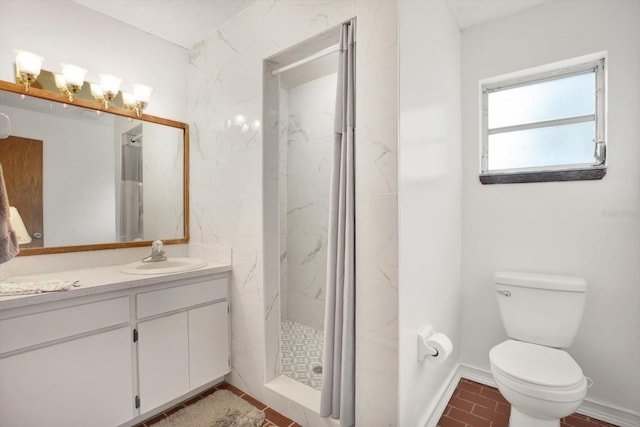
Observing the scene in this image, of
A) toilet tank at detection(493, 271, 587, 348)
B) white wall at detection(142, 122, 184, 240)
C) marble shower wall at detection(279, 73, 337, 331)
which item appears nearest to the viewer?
toilet tank at detection(493, 271, 587, 348)

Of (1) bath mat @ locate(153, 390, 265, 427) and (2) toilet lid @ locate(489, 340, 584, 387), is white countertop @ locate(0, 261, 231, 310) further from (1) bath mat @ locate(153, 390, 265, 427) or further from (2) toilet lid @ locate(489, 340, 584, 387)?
(2) toilet lid @ locate(489, 340, 584, 387)

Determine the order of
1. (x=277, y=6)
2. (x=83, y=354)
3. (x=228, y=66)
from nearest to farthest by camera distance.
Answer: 1. (x=83, y=354)
2. (x=277, y=6)
3. (x=228, y=66)

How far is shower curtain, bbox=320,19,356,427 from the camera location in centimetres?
156

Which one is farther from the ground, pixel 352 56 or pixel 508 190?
pixel 352 56

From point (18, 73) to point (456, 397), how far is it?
340 centimetres

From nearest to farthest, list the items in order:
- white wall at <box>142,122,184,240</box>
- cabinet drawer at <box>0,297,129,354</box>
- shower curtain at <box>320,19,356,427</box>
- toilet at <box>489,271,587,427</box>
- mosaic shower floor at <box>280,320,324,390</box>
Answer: cabinet drawer at <box>0,297,129,354</box> < toilet at <box>489,271,587,427</box> < shower curtain at <box>320,19,356,427</box> < mosaic shower floor at <box>280,320,324,390</box> < white wall at <box>142,122,184,240</box>

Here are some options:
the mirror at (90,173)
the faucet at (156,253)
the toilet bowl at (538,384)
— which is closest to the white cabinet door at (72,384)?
the faucet at (156,253)

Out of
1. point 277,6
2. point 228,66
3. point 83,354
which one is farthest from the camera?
point 228,66

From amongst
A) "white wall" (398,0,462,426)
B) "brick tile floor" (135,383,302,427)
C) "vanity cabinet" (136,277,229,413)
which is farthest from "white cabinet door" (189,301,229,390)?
"white wall" (398,0,462,426)

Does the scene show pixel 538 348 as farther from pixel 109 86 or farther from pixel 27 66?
pixel 27 66

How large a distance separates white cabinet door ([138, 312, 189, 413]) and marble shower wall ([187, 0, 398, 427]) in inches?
14.6

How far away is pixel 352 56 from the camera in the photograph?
5.28 feet

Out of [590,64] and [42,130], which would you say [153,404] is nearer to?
[42,130]

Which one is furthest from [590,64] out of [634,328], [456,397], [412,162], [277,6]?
[456,397]
